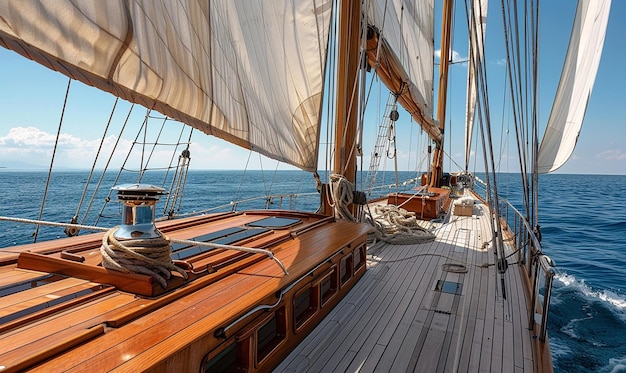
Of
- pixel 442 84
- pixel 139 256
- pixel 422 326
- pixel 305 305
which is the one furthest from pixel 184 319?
pixel 442 84

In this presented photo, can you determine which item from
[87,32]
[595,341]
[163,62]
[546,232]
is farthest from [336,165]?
[546,232]

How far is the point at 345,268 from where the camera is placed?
407 cm

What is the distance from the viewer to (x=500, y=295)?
4031 mm

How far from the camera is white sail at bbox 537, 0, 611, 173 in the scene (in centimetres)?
374

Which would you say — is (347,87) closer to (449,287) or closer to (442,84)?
(449,287)

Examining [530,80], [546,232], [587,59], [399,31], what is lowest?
[546,232]

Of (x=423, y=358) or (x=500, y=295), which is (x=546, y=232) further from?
(x=423, y=358)

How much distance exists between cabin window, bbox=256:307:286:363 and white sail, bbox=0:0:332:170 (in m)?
1.40

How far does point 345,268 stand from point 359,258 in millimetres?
570

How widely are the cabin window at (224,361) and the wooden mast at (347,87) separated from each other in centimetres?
318

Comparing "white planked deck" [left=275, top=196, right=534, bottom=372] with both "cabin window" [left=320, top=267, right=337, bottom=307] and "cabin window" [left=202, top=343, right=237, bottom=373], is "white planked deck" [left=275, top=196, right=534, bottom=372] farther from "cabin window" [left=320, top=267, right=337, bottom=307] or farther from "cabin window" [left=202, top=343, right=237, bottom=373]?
"cabin window" [left=202, top=343, right=237, bottom=373]

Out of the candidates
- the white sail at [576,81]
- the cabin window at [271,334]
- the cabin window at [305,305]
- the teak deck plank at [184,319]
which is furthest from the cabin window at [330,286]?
the white sail at [576,81]

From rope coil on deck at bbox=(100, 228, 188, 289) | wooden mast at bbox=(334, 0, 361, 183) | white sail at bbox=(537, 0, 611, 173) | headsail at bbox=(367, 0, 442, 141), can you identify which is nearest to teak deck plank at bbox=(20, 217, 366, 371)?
rope coil on deck at bbox=(100, 228, 188, 289)

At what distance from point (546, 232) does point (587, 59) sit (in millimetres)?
13178
